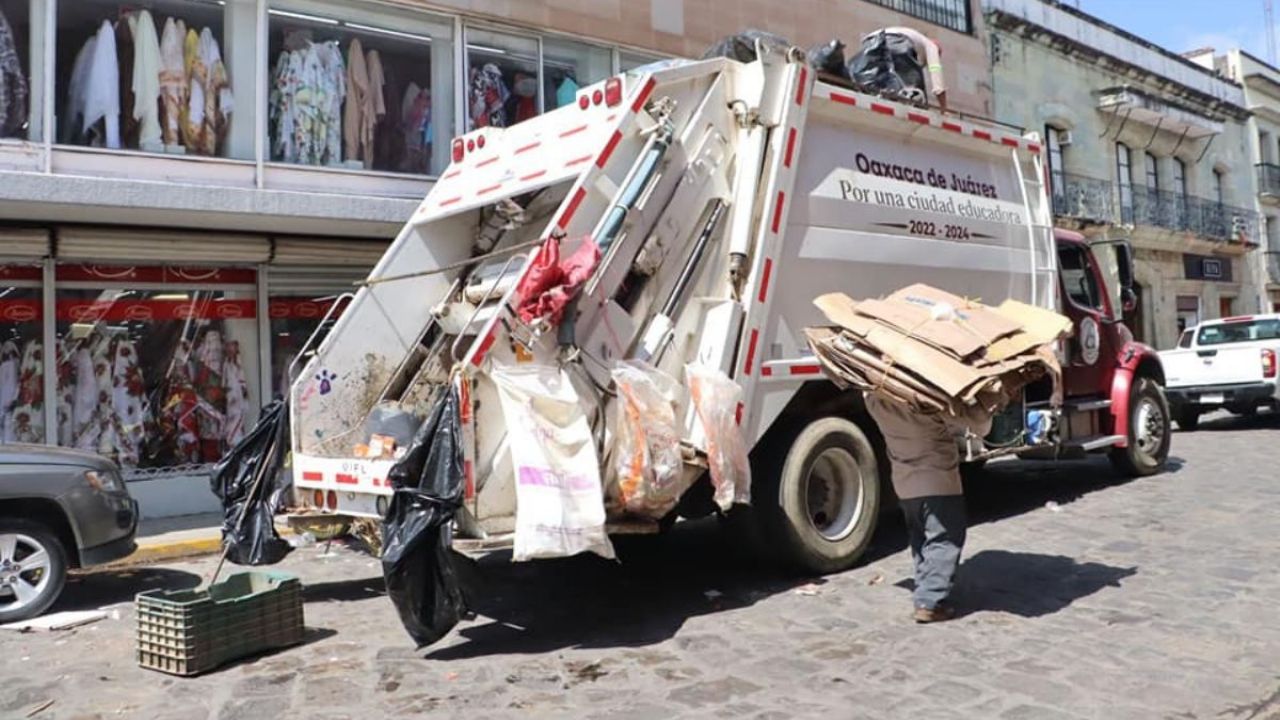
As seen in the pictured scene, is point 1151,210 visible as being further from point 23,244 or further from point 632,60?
point 23,244

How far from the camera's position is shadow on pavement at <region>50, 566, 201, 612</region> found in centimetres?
659

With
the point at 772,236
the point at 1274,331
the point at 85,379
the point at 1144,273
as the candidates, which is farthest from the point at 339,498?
the point at 1144,273

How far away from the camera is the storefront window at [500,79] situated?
36.7ft

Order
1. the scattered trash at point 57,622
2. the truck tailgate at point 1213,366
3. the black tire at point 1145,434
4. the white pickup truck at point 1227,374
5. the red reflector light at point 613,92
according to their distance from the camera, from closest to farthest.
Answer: the red reflector light at point 613,92 < the scattered trash at point 57,622 < the black tire at point 1145,434 < the white pickup truck at point 1227,374 < the truck tailgate at point 1213,366

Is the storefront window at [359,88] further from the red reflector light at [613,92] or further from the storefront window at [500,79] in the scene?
the red reflector light at [613,92]

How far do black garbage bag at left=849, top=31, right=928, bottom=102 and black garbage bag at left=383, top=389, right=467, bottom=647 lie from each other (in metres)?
4.57

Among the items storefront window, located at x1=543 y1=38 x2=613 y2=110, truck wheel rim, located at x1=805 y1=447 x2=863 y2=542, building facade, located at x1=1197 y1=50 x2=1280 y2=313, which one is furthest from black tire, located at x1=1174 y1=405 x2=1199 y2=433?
building facade, located at x1=1197 y1=50 x2=1280 y2=313

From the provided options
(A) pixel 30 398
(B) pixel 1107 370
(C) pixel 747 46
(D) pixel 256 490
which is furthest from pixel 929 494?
(A) pixel 30 398

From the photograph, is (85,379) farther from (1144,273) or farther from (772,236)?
(1144,273)

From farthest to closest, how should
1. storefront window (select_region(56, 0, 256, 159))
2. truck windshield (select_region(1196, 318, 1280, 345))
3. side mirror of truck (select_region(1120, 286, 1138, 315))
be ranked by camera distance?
1. truck windshield (select_region(1196, 318, 1280, 345))
2. side mirror of truck (select_region(1120, 286, 1138, 315))
3. storefront window (select_region(56, 0, 256, 159))

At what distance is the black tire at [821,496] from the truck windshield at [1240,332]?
11281mm

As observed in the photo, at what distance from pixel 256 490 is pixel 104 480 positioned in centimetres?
127

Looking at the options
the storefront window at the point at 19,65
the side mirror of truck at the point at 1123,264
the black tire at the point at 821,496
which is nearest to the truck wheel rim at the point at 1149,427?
the side mirror of truck at the point at 1123,264

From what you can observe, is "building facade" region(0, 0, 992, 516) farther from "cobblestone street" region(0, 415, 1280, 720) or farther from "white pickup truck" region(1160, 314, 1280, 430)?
"white pickup truck" region(1160, 314, 1280, 430)
